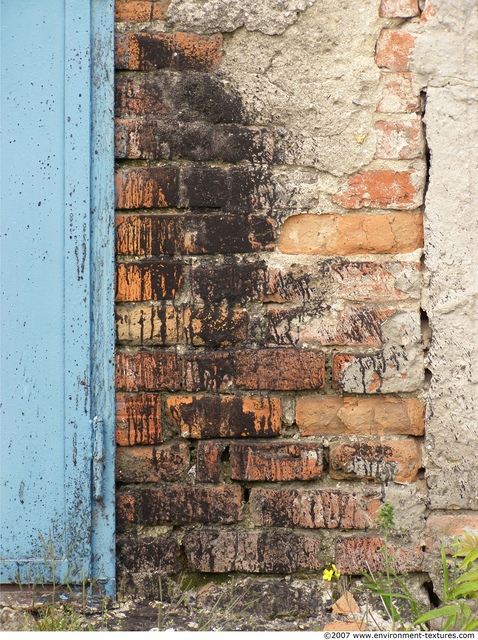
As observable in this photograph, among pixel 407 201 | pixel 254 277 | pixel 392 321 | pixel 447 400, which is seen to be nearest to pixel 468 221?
pixel 407 201

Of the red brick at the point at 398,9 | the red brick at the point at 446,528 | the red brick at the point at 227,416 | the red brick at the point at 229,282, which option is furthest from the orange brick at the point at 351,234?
the red brick at the point at 446,528

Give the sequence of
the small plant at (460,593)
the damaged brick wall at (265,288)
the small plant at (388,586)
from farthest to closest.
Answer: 1. the damaged brick wall at (265,288)
2. the small plant at (388,586)
3. the small plant at (460,593)

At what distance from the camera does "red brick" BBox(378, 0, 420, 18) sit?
68.6 inches

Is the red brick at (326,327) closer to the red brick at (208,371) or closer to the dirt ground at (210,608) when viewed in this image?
the red brick at (208,371)

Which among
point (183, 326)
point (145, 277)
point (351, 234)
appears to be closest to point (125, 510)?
point (183, 326)

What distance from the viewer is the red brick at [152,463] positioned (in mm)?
1779

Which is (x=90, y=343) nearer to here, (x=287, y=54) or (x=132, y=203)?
(x=132, y=203)

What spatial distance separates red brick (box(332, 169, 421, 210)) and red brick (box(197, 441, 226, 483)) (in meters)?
0.79

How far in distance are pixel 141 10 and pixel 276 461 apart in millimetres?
1355

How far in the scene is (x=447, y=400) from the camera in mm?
1742

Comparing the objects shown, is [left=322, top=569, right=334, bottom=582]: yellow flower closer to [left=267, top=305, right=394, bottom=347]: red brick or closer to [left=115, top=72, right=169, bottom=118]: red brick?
[left=267, top=305, right=394, bottom=347]: red brick

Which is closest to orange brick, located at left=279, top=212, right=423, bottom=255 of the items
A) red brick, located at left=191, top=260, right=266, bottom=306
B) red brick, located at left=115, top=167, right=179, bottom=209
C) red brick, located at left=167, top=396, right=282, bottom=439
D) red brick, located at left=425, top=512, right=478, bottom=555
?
red brick, located at left=191, top=260, right=266, bottom=306

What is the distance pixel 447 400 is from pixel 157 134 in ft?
3.69

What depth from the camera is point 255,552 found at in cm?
175
